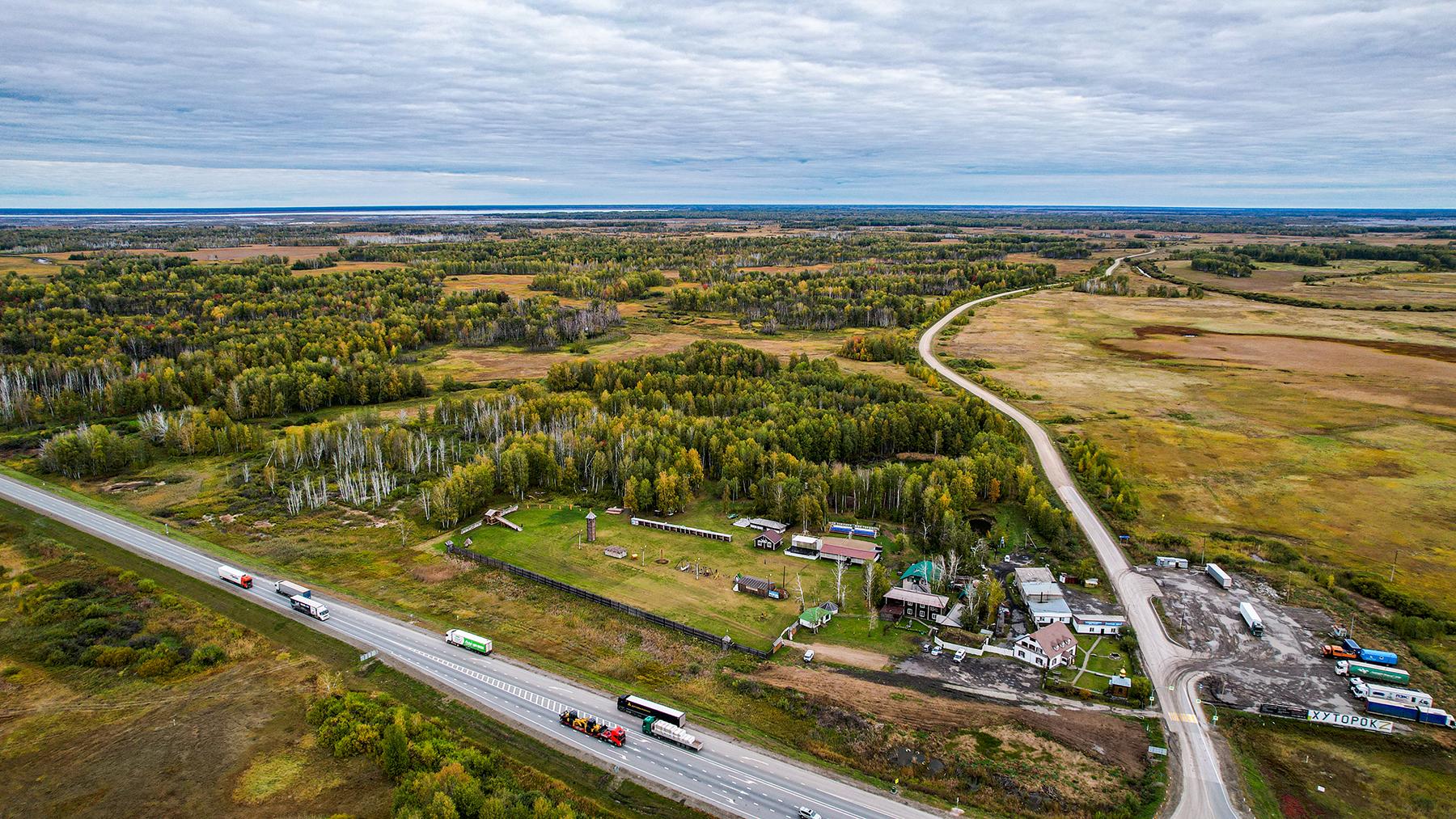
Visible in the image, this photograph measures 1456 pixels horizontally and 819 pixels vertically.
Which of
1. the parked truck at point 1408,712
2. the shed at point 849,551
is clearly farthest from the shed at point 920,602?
the parked truck at point 1408,712

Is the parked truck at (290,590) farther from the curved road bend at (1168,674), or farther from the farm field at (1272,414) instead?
the farm field at (1272,414)

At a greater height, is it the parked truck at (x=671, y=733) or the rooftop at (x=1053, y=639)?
the rooftop at (x=1053, y=639)

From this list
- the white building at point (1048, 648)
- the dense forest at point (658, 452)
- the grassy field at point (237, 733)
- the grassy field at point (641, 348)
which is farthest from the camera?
the grassy field at point (641, 348)

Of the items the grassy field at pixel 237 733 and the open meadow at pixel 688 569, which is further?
the open meadow at pixel 688 569

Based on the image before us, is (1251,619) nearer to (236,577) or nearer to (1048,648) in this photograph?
(1048,648)

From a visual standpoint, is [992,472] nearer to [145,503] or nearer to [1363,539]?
[1363,539]

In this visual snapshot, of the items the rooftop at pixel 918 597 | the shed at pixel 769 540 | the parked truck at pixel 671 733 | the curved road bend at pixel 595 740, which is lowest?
the curved road bend at pixel 595 740
